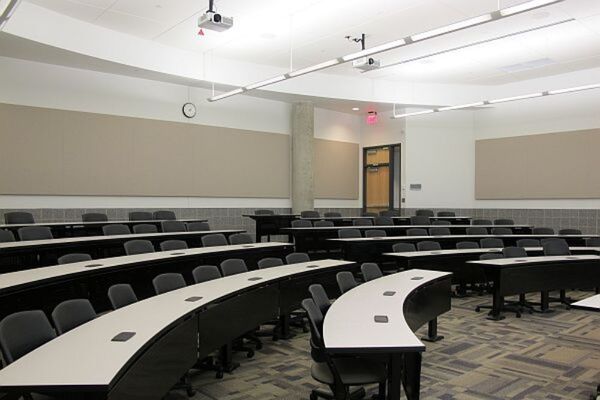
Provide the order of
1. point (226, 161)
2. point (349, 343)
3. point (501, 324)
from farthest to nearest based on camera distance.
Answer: point (226, 161), point (501, 324), point (349, 343)

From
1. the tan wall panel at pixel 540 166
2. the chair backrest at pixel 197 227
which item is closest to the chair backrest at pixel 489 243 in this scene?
the tan wall panel at pixel 540 166

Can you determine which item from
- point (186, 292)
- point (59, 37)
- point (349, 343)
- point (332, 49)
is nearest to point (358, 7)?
point (332, 49)

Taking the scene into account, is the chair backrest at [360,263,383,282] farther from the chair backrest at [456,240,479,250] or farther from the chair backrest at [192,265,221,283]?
the chair backrest at [456,240,479,250]

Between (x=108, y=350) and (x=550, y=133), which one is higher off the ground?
(x=550, y=133)

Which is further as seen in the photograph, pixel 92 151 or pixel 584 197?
pixel 584 197

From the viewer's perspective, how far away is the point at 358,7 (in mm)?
7473

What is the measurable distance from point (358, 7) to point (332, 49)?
2152 millimetres

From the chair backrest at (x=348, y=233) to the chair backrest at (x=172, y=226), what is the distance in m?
2.75

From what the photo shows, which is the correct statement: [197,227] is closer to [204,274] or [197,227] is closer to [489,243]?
[204,274]

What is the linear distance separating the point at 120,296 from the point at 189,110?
25.2 ft

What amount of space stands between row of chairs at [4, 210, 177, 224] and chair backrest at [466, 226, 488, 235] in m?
6.14

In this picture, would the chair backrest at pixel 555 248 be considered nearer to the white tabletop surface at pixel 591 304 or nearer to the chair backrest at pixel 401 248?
the chair backrest at pixel 401 248

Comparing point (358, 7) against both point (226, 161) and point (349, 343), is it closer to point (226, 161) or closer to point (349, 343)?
point (226, 161)

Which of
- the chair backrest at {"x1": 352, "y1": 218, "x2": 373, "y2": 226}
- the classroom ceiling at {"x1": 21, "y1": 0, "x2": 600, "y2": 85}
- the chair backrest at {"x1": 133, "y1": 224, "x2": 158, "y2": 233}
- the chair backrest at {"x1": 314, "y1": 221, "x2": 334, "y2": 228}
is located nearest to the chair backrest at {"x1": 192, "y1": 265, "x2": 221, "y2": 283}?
the chair backrest at {"x1": 133, "y1": 224, "x2": 158, "y2": 233}
